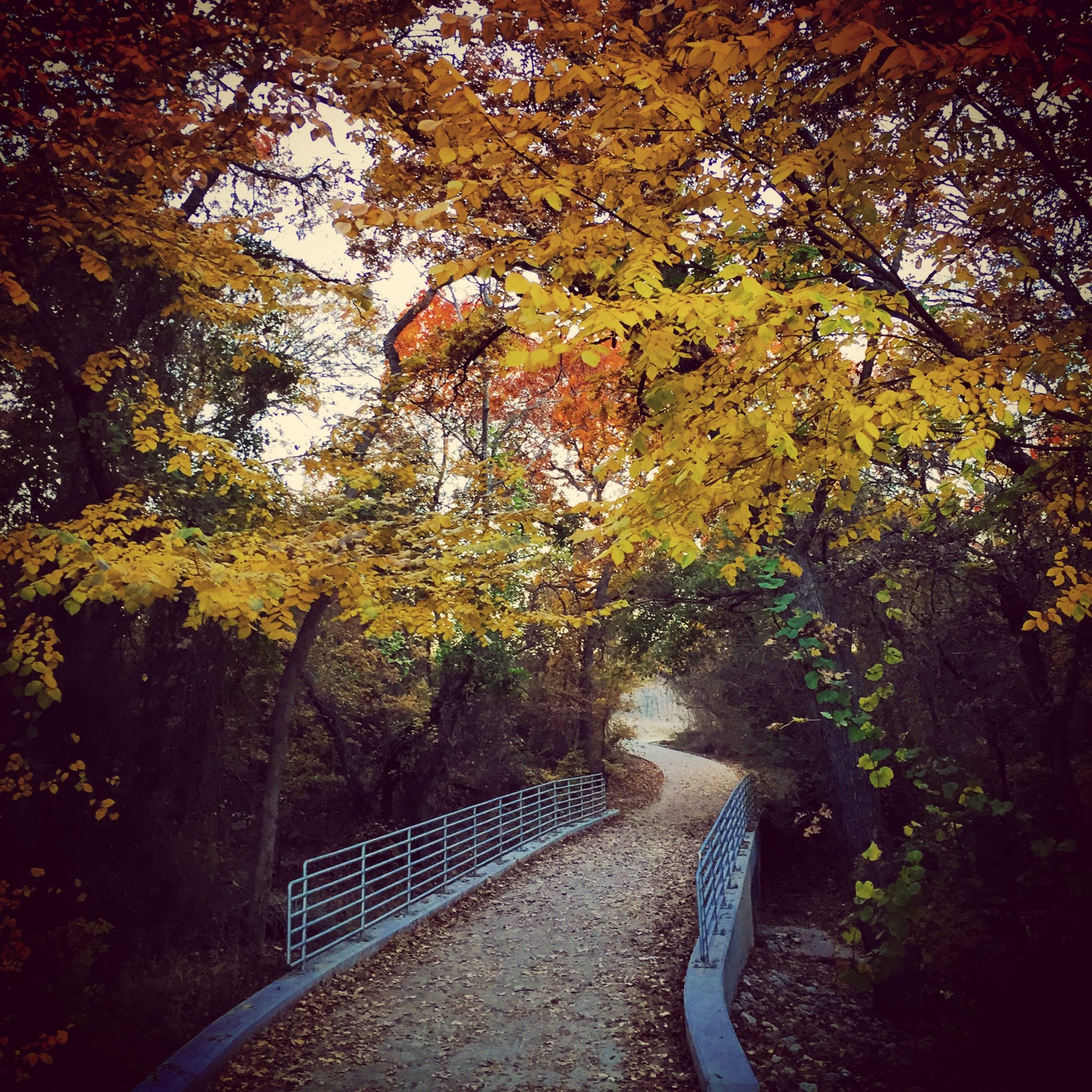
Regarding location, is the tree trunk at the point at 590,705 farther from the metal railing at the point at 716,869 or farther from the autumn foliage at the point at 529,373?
the autumn foliage at the point at 529,373

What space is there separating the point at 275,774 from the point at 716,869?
5315mm

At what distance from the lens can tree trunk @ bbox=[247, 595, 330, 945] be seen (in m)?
7.57

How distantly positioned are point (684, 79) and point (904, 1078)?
668cm

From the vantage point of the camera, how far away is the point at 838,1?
213 cm

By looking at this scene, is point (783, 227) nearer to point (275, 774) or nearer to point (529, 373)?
point (529, 373)

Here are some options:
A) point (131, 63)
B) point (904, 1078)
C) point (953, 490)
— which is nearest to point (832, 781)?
point (904, 1078)

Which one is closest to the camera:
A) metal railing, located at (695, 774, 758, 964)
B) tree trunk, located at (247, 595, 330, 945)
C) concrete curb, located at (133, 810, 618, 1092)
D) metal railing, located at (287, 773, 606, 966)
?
concrete curb, located at (133, 810, 618, 1092)

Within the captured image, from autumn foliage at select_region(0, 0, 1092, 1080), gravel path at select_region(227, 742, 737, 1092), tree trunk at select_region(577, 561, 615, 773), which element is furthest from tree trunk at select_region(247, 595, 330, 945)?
tree trunk at select_region(577, 561, 615, 773)

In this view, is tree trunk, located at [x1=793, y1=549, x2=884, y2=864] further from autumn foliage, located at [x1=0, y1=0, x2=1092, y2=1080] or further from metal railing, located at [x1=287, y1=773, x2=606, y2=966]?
metal railing, located at [x1=287, y1=773, x2=606, y2=966]

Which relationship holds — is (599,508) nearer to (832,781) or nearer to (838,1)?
(838,1)

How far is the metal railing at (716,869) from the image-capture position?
21.6 feet

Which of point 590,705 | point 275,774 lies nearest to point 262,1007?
point 275,774

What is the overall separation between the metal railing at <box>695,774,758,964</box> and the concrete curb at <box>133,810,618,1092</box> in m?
3.34

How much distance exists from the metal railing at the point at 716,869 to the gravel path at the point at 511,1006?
0.53 m
